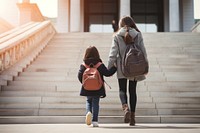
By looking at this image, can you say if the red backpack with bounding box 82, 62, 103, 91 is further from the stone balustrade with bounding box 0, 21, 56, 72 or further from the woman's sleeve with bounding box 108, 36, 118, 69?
the stone balustrade with bounding box 0, 21, 56, 72

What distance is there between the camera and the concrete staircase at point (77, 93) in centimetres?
761

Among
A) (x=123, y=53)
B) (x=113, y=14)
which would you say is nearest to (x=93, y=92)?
(x=123, y=53)

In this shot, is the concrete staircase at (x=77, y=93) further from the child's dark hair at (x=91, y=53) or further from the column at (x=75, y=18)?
the column at (x=75, y=18)

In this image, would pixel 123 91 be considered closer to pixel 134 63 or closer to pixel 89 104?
pixel 134 63

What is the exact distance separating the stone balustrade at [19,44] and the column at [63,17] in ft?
55.2

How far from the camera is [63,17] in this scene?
3388 cm

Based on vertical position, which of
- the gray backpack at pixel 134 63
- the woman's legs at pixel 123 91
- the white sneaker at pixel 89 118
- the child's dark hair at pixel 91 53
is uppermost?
the child's dark hair at pixel 91 53

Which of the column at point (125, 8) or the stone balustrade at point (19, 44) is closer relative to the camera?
the stone balustrade at point (19, 44)

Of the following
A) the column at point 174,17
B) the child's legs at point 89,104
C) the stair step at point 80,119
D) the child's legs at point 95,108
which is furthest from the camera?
the column at point 174,17

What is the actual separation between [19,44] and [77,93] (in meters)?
3.77

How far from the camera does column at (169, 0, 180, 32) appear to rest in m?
28.0

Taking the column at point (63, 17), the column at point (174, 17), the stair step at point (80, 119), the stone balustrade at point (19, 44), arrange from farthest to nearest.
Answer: the column at point (63, 17) < the column at point (174, 17) < the stone balustrade at point (19, 44) < the stair step at point (80, 119)

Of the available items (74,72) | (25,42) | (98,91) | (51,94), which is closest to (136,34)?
(98,91)

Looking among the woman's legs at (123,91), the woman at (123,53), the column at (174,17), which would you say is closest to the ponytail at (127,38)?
the woman at (123,53)
